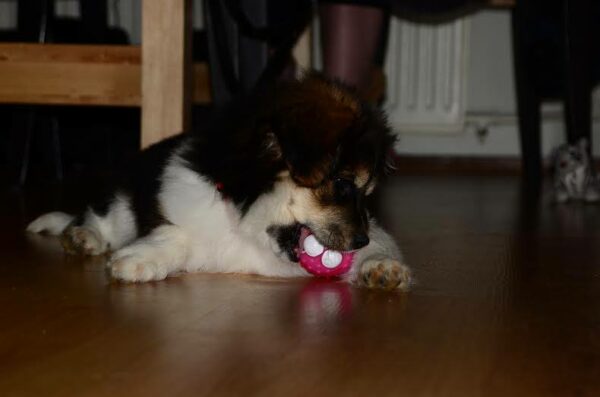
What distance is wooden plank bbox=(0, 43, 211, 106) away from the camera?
322cm

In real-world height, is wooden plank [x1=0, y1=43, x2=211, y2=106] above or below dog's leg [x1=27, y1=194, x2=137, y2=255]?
above

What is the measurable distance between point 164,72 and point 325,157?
124 cm

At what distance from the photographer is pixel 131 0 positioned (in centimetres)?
568

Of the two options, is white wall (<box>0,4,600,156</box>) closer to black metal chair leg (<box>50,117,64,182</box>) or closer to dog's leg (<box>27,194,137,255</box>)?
black metal chair leg (<box>50,117,64,182</box>)

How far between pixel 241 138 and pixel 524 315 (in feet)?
2.16

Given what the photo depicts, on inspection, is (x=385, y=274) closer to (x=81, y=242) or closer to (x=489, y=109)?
(x=81, y=242)

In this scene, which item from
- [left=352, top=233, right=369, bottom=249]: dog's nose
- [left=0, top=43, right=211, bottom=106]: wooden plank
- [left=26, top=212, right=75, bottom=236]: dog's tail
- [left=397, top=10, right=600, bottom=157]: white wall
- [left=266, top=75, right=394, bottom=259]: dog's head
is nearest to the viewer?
[left=266, top=75, right=394, bottom=259]: dog's head

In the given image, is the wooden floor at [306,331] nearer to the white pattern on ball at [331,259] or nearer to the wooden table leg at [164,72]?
the white pattern on ball at [331,259]

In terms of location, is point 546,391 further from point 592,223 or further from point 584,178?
point 584,178

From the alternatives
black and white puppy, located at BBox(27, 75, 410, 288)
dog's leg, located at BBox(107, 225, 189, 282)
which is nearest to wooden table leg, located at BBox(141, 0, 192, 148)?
black and white puppy, located at BBox(27, 75, 410, 288)

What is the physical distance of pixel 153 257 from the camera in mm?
2178

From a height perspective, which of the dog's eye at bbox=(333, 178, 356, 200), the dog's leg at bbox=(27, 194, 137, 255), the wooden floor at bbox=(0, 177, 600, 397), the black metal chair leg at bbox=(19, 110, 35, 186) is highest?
the black metal chair leg at bbox=(19, 110, 35, 186)

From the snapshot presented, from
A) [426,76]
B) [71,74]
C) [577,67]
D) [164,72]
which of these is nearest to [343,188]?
[164,72]

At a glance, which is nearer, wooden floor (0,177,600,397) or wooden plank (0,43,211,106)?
wooden floor (0,177,600,397)
